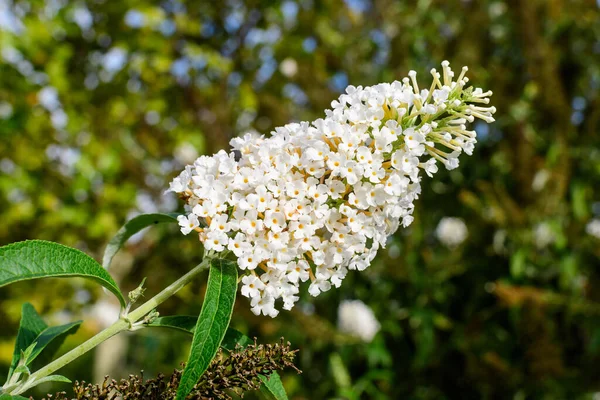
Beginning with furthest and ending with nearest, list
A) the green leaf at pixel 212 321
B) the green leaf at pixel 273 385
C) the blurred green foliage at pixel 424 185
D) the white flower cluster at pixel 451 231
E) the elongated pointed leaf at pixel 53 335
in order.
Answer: the white flower cluster at pixel 451 231, the blurred green foliage at pixel 424 185, the elongated pointed leaf at pixel 53 335, the green leaf at pixel 273 385, the green leaf at pixel 212 321

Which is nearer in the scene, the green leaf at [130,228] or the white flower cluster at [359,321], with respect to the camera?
the green leaf at [130,228]

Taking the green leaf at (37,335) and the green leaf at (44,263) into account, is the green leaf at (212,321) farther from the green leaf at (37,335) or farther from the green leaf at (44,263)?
the green leaf at (37,335)

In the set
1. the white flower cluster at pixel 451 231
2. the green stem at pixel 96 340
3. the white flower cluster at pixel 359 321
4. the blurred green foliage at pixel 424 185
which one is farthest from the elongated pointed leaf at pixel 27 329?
the white flower cluster at pixel 451 231

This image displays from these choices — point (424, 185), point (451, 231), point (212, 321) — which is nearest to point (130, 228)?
point (212, 321)

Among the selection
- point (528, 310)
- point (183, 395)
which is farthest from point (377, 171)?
point (528, 310)

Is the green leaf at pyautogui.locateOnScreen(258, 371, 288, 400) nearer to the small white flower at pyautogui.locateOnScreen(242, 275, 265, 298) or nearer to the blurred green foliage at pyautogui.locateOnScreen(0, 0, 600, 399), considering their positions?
the small white flower at pyautogui.locateOnScreen(242, 275, 265, 298)
